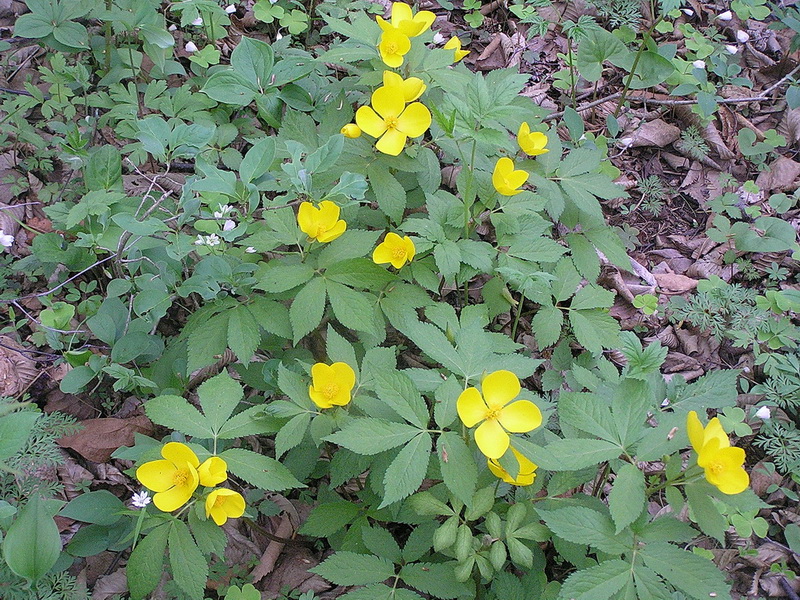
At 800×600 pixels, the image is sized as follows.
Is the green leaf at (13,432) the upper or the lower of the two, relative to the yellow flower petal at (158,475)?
upper

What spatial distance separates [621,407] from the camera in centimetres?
167

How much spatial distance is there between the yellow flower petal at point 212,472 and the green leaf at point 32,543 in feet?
1.31

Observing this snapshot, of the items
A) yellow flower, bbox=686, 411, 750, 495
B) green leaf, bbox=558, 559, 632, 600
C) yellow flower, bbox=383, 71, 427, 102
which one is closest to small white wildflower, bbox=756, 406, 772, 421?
yellow flower, bbox=686, 411, 750, 495

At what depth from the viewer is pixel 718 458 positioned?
1.44 metres

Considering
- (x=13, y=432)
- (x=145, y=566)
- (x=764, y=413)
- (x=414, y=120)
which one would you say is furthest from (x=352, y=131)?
(x=764, y=413)

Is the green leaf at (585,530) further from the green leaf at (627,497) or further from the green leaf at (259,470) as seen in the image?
the green leaf at (259,470)

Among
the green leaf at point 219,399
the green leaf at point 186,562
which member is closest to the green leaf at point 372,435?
the green leaf at point 219,399

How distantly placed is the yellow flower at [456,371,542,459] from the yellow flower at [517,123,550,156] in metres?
1.12

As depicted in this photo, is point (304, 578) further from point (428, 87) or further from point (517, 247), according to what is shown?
point (428, 87)

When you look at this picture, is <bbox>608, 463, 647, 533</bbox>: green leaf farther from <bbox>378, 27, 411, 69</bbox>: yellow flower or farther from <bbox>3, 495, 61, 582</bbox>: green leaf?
<bbox>378, 27, 411, 69</bbox>: yellow flower

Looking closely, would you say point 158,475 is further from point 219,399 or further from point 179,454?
point 219,399

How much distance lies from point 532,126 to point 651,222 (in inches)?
42.1

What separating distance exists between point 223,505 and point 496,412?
2.55 ft

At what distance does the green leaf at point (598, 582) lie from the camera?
4.87ft
